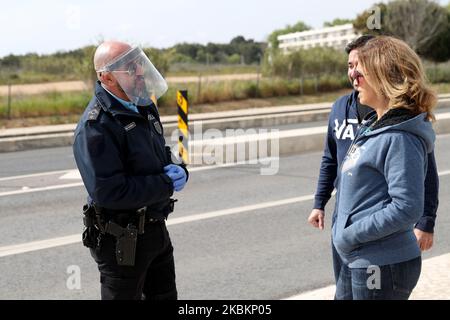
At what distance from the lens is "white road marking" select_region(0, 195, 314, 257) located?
6.50 m

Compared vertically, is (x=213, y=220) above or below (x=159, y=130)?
below

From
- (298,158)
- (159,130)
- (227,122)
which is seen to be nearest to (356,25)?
(227,122)

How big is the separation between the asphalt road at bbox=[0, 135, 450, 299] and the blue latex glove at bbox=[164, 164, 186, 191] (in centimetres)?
202

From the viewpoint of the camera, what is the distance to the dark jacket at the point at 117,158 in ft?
9.95

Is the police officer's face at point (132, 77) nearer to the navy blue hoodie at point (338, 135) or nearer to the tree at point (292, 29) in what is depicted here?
the navy blue hoodie at point (338, 135)

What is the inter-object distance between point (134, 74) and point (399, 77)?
1.33m

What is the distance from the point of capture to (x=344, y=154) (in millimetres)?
3723

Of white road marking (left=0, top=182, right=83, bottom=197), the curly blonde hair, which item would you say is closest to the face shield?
the curly blonde hair

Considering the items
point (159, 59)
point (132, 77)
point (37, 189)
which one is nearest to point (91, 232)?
point (132, 77)

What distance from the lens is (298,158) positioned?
492 inches

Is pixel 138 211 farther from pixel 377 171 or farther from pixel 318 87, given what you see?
pixel 318 87

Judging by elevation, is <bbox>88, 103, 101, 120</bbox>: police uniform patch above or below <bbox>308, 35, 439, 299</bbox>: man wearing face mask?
above

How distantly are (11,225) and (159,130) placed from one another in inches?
190

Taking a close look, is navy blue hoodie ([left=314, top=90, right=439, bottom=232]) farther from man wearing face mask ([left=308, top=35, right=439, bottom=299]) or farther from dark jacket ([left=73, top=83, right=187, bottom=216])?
dark jacket ([left=73, top=83, right=187, bottom=216])
